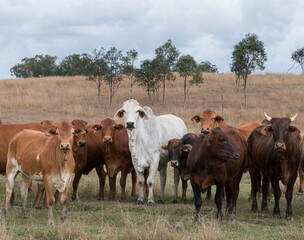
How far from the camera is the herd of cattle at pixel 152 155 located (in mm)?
7840

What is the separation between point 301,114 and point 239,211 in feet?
83.7

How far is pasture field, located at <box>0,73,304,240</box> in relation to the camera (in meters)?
6.78

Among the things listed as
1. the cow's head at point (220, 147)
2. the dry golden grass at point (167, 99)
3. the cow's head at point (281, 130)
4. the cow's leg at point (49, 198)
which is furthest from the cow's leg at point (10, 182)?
the dry golden grass at point (167, 99)

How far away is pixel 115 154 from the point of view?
10.9 m

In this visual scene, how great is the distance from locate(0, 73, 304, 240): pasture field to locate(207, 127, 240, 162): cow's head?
1.03 meters

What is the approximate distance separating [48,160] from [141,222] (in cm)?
190

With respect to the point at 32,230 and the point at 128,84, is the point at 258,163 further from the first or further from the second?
the point at 128,84

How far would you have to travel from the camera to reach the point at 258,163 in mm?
9578

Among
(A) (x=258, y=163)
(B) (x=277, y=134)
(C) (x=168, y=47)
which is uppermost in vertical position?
(C) (x=168, y=47)

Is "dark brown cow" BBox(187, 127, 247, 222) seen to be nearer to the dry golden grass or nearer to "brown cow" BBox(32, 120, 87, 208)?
"brown cow" BBox(32, 120, 87, 208)

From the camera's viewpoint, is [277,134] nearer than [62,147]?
No

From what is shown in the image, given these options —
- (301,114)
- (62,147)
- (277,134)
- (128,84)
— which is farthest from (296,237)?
(128,84)

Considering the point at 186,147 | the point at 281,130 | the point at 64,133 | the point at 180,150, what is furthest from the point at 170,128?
the point at 64,133

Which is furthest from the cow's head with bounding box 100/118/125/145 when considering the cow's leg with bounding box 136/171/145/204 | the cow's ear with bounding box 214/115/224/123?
the cow's ear with bounding box 214/115/224/123
